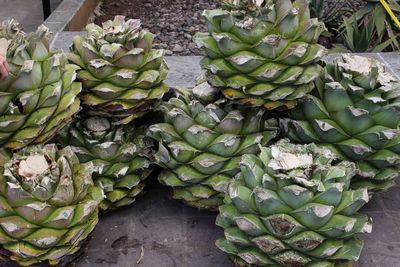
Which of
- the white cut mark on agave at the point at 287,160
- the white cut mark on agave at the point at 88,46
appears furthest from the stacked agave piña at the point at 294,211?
the white cut mark on agave at the point at 88,46

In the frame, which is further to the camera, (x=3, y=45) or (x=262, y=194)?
(x=3, y=45)

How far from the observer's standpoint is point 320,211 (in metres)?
1.45

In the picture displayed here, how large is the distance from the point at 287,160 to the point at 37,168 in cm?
87

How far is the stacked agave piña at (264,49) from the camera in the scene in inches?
64.9

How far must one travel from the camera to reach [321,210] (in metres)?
1.45

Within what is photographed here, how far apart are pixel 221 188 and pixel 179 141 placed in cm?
26

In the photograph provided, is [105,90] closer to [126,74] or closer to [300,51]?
[126,74]

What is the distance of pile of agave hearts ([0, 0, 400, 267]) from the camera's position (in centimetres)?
154

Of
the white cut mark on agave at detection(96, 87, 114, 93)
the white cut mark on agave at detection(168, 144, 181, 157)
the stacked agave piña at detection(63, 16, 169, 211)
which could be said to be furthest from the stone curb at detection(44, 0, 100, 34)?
the white cut mark on agave at detection(168, 144, 181, 157)

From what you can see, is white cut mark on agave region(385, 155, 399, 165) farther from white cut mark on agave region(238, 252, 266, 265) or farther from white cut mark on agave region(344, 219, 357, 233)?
white cut mark on agave region(238, 252, 266, 265)

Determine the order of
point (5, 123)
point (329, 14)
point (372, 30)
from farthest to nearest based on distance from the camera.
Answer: point (329, 14) < point (372, 30) < point (5, 123)

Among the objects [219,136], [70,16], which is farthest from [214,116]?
[70,16]

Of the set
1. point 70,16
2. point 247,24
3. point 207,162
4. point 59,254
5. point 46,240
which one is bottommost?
point 70,16

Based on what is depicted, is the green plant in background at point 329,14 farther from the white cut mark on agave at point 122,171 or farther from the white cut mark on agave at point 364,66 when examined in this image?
the white cut mark on agave at point 122,171
